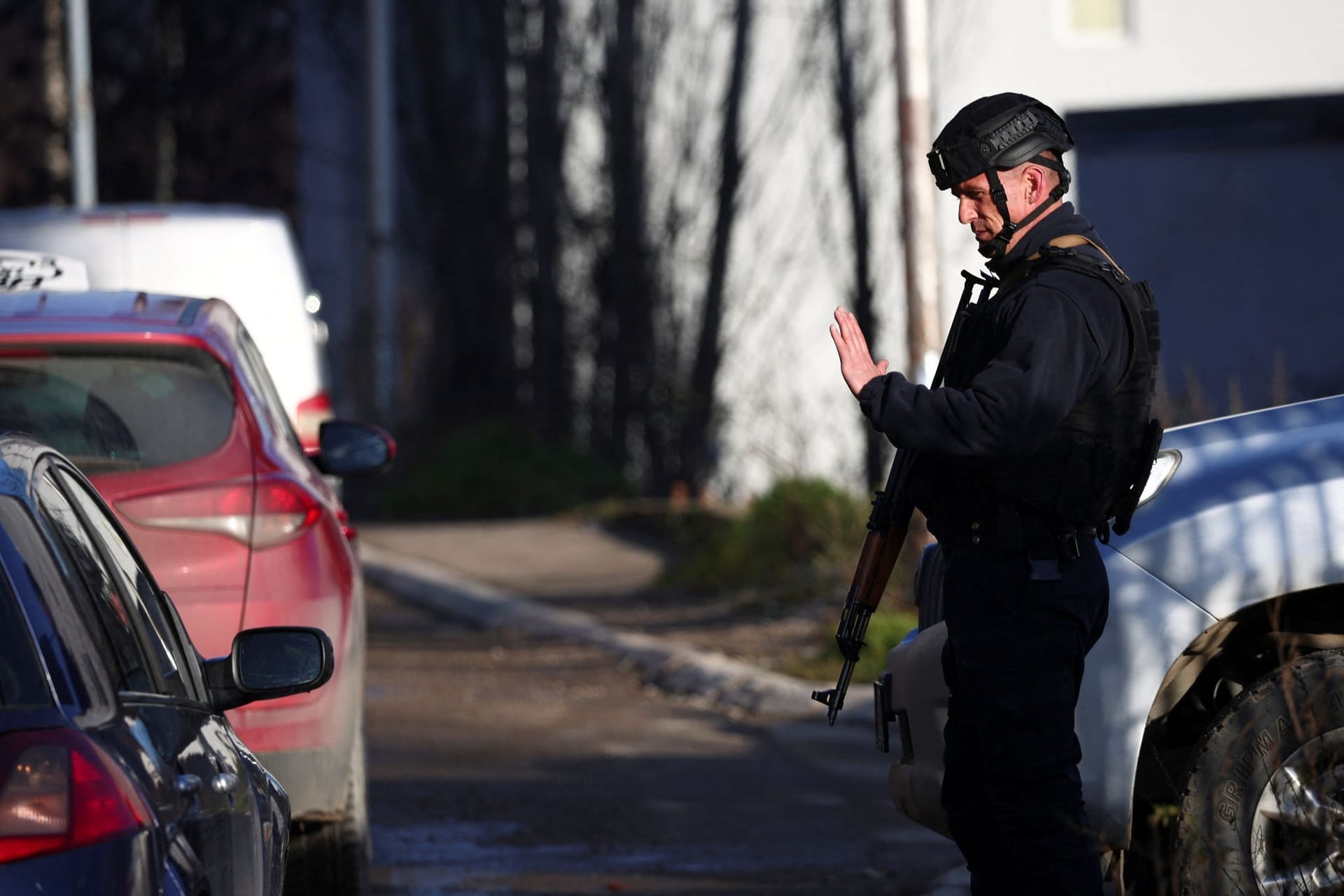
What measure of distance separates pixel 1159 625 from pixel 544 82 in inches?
635

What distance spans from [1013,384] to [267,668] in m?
1.37

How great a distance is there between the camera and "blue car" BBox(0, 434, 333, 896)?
2447 mm

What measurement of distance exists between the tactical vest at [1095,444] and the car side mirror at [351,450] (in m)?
3.02

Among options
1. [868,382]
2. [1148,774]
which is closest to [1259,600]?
[1148,774]

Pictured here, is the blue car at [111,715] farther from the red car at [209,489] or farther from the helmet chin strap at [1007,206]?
the helmet chin strap at [1007,206]

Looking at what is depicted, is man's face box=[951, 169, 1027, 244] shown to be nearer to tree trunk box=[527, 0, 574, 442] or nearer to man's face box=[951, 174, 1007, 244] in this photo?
man's face box=[951, 174, 1007, 244]

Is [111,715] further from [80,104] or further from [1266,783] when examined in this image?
[80,104]

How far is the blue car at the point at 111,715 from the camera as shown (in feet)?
8.03

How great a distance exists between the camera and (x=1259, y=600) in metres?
4.31

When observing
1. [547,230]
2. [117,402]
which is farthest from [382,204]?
[117,402]

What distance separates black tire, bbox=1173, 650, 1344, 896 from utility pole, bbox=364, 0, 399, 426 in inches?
638

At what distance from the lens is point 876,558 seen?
14.1 feet

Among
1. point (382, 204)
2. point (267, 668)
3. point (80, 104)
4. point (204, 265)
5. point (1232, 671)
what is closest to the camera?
point (267, 668)

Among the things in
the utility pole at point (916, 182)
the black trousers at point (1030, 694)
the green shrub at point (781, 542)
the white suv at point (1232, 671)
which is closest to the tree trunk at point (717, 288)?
the green shrub at point (781, 542)
